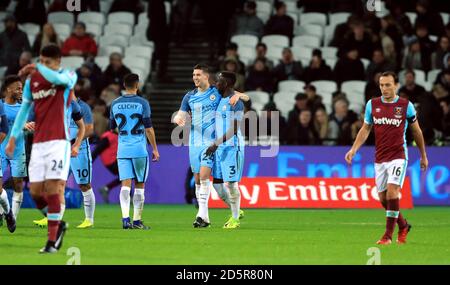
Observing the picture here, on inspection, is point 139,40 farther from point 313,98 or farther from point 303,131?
point 303,131

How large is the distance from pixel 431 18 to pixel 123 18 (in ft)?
28.5

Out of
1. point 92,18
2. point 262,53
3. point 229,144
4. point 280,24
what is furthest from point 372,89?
point 229,144

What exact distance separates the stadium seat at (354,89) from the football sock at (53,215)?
15.9m

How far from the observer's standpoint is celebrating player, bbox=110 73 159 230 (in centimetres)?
1678

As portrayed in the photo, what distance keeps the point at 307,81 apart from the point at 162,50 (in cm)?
413

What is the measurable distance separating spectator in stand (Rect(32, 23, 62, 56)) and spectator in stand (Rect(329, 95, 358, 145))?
7714 millimetres

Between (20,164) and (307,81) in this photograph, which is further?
(307,81)

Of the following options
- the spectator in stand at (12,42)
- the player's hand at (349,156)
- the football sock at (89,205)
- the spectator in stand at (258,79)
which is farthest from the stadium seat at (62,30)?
the player's hand at (349,156)

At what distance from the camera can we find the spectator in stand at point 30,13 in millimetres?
31123

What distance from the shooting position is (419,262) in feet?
39.1

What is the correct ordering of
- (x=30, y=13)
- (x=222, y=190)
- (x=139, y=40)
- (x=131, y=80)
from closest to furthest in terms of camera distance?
(x=131, y=80) < (x=222, y=190) < (x=139, y=40) < (x=30, y=13)

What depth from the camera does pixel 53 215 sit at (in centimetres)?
1247

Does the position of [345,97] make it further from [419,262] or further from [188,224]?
[419,262]
